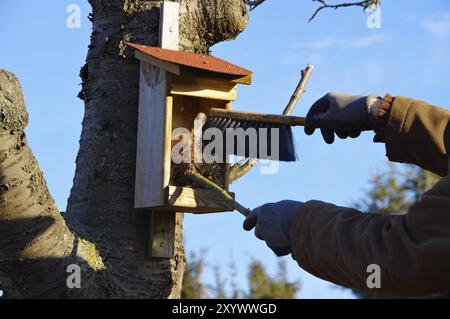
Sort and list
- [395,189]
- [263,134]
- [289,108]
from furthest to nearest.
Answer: [395,189] < [289,108] < [263,134]

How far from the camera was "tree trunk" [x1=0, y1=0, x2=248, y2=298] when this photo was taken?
282 centimetres

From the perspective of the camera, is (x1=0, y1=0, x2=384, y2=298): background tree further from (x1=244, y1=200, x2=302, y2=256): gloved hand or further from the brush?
(x1=244, y1=200, x2=302, y2=256): gloved hand

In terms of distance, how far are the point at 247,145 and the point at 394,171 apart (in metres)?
19.1

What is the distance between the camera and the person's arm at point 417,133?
2586mm

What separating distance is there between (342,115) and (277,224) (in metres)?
0.56

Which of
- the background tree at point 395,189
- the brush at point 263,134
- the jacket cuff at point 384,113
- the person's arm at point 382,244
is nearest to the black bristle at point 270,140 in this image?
the brush at point 263,134

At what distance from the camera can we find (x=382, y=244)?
2.26 metres

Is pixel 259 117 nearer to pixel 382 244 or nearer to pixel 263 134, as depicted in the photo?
pixel 263 134

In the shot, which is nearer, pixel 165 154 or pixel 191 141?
pixel 165 154

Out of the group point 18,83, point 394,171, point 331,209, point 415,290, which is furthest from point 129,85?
point 394,171

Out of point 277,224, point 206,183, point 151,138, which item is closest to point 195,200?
point 206,183

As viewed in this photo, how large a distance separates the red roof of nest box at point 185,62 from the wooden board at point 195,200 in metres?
0.49

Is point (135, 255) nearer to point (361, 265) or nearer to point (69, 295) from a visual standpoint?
point (69, 295)

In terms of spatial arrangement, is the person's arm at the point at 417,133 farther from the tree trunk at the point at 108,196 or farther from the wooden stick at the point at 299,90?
the wooden stick at the point at 299,90
